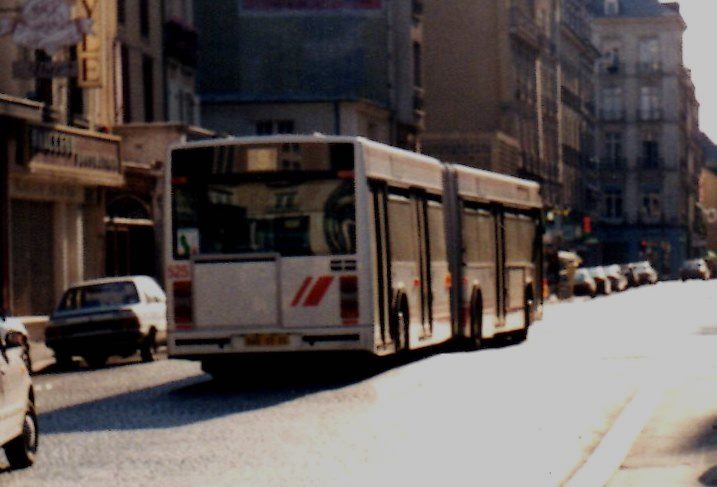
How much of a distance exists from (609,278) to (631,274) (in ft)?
52.3

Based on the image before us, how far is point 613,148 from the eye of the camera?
154 m

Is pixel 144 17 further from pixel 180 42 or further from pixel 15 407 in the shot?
pixel 15 407

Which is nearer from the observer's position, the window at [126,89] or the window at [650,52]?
the window at [126,89]

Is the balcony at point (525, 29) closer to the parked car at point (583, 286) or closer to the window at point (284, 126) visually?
the parked car at point (583, 286)

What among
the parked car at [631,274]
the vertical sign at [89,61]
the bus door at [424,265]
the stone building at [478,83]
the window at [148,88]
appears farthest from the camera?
the parked car at [631,274]

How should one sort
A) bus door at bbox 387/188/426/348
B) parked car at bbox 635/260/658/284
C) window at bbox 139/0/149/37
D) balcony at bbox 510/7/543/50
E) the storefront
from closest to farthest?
bus door at bbox 387/188/426/348
the storefront
window at bbox 139/0/149/37
balcony at bbox 510/7/543/50
parked car at bbox 635/260/658/284

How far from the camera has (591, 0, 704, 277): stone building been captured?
15162cm

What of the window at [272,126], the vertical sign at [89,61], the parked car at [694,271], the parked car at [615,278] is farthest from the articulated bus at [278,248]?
the parked car at [694,271]

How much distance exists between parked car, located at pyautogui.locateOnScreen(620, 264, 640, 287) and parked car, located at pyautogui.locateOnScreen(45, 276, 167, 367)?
79027mm

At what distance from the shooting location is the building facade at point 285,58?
7200 centimetres

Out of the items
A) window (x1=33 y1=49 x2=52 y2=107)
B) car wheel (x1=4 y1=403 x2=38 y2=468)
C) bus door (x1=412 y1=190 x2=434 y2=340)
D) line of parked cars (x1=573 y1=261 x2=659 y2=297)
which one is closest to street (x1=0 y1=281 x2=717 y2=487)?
car wheel (x1=4 y1=403 x2=38 y2=468)

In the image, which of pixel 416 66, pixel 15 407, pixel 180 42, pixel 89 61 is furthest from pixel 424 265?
pixel 416 66

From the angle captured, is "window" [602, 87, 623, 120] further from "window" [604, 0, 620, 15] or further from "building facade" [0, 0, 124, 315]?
"building facade" [0, 0, 124, 315]

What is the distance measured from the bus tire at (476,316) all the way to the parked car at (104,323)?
537cm
